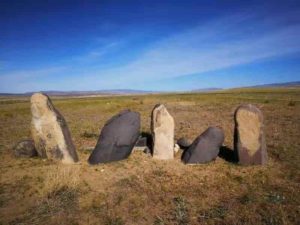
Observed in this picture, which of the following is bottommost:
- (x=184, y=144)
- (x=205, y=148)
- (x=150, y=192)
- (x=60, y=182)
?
(x=150, y=192)

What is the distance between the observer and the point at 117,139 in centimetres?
1351

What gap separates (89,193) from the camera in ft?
32.9

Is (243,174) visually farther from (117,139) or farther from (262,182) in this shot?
(117,139)

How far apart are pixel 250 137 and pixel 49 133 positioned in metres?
8.94

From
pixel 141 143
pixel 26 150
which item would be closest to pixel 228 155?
pixel 141 143

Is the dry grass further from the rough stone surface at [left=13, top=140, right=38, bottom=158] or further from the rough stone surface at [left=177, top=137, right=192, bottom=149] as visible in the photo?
the rough stone surface at [left=177, top=137, right=192, bottom=149]

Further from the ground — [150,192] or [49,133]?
[49,133]

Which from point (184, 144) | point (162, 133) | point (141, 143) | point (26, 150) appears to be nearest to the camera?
point (162, 133)

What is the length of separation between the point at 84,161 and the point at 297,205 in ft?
29.0

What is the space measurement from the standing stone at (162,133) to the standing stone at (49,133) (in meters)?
3.81

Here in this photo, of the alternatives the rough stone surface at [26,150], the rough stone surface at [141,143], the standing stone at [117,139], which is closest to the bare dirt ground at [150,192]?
the rough stone surface at [26,150]

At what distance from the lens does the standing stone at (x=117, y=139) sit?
13375mm

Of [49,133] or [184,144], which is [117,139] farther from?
[184,144]

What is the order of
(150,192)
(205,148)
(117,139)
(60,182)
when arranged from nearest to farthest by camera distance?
(150,192) → (60,182) → (205,148) → (117,139)
